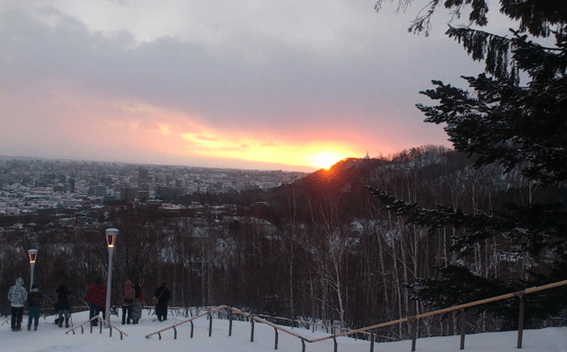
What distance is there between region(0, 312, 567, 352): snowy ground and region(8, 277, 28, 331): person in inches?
12.0

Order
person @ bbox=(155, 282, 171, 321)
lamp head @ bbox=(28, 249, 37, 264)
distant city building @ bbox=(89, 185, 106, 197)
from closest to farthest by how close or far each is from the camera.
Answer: person @ bbox=(155, 282, 171, 321) → lamp head @ bbox=(28, 249, 37, 264) → distant city building @ bbox=(89, 185, 106, 197)

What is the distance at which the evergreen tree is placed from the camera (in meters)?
5.87

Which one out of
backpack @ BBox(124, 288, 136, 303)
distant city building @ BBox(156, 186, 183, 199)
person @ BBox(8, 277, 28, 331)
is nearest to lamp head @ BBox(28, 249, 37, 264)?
person @ BBox(8, 277, 28, 331)

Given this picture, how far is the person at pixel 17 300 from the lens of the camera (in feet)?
43.9

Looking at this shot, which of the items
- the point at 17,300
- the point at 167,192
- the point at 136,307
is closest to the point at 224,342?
the point at 136,307

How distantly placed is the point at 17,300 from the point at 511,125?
14.3m

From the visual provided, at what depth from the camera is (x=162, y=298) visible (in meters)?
13.9

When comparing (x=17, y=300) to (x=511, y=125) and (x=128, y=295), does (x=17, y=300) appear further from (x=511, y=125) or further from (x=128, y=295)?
(x=511, y=125)

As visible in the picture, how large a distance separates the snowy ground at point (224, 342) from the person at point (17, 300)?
31 cm

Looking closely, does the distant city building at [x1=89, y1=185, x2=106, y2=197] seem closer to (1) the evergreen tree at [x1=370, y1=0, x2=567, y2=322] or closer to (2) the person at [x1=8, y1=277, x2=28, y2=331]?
(2) the person at [x1=8, y1=277, x2=28, y2=331]

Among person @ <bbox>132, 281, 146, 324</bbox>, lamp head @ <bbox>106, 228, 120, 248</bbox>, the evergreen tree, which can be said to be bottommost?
person @ <bbox>132, 281, 146, 324</bbox>

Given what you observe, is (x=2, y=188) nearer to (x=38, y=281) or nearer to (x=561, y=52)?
(x=38, y=281)

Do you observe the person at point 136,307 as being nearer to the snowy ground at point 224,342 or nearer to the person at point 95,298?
the snowy ground at point 224,342

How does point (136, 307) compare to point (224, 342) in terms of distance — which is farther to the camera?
point (136, 307)
